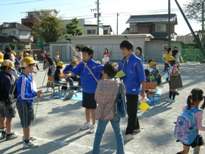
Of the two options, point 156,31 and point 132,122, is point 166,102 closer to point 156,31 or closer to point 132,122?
point 132,122

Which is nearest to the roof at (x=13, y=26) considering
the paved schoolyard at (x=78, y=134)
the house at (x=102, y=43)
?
Answer: the house at (x=102, y=43)

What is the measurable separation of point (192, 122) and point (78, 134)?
293 cm

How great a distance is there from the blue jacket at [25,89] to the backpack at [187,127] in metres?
2.57

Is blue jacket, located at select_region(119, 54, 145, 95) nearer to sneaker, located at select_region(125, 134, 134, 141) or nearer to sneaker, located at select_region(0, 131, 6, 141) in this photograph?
sneaker, located at select_region(125, 134, 134, 141)

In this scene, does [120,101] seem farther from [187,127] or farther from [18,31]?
[18,31]

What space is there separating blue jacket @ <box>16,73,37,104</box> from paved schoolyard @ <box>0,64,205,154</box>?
0.89 meters

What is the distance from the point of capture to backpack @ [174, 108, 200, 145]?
17.5ft

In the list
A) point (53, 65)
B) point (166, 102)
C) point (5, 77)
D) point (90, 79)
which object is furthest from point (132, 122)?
point (53, 65)

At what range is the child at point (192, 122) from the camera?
530 centimetres

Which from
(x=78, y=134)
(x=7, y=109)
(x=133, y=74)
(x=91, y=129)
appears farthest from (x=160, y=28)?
(x=7, y=109)

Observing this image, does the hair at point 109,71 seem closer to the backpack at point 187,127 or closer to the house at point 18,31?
the backpack at point 187,127

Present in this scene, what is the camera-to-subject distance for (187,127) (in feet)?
A: 17.5

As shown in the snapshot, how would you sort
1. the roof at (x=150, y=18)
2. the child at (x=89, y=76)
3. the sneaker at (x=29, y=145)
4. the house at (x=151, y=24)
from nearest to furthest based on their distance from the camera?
the sneaker at (x=29, y=145) < the child at (x=89, y=76) < the house at (x=151, y=24) < the roof at (x=150, y=18)

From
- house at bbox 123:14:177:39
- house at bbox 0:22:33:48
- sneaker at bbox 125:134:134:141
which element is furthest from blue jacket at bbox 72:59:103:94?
house at bbox 0:22:33:48
